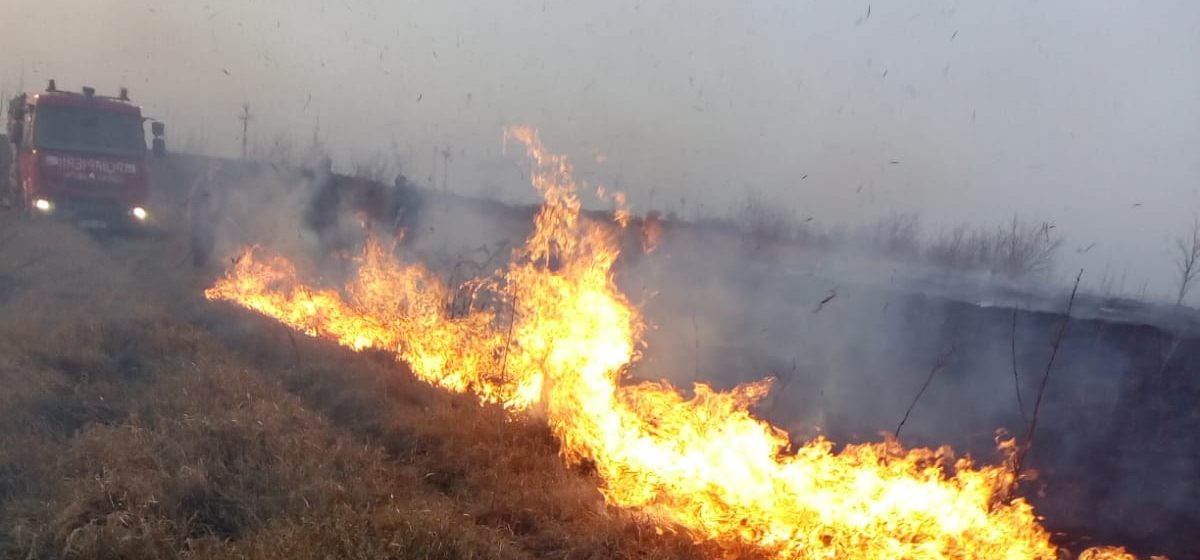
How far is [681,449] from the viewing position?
5.35m

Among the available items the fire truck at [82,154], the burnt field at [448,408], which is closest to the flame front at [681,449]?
the burnt field at [448,408]

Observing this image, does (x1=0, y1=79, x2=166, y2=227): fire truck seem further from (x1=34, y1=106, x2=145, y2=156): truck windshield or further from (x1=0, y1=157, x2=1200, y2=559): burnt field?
(x1=0, y1=157, x2=1200, y2=559): burnt field

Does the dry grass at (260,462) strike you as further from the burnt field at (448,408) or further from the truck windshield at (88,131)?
the truck windshield at (88,131)

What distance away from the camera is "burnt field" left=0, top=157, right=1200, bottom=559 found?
455cm

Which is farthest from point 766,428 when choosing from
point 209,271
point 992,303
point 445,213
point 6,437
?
point 445,213

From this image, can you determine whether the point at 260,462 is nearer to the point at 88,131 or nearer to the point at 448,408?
the point at 448,408

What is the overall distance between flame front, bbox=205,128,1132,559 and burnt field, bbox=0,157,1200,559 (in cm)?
27

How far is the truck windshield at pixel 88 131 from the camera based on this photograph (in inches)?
579

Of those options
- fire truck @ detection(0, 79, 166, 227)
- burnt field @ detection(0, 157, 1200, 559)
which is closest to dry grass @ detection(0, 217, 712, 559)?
burnt field @ detection(0, 157, 1200, 559)

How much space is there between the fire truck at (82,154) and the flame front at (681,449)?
9924 millimetres

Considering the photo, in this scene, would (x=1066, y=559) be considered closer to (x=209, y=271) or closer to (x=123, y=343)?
(x=123, y=343)

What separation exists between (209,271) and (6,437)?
31.1 ft

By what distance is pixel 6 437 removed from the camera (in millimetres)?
5336

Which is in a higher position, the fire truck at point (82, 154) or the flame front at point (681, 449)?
the fire truck at point (82, 154)
